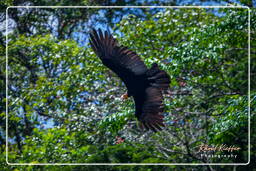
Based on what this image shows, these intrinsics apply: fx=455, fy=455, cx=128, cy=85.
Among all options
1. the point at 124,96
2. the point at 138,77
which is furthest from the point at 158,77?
the point at 124,96

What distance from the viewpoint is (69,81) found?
515 cm

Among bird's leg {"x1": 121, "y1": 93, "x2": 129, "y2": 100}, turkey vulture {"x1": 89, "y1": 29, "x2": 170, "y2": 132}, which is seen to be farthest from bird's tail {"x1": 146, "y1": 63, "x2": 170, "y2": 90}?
bird's leg {"x1": 121, "y1": 93, "x2": 129, "y2": 100}

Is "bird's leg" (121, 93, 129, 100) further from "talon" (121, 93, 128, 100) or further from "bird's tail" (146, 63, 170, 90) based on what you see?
"bird's tail" (146, 63, 170, 90)

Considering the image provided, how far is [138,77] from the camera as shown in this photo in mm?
4188

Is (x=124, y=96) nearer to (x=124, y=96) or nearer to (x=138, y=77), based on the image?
(x=124, y=96)

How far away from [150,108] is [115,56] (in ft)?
1.94

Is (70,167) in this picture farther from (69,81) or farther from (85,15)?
(85,15)

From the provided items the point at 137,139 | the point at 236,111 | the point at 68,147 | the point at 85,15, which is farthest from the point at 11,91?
the point at 236,111

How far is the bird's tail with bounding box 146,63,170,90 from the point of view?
4.22 m

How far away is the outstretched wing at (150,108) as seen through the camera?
13.9ft

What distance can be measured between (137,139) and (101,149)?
15.6 inches

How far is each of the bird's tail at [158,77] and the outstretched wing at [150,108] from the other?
5 cm

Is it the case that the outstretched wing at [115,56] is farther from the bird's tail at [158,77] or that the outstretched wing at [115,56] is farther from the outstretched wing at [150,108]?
the outstretched wing at [150,108]

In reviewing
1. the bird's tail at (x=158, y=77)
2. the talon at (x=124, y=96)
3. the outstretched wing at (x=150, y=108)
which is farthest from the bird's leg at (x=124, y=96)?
the bird's tail at (x=158, y=77)
